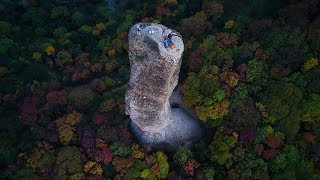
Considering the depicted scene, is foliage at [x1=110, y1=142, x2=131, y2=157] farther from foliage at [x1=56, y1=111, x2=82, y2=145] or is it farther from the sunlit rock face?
foliage at [x1=56, y1=111, x2=82, y2=145]

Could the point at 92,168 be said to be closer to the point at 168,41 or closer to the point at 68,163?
the point at 68,163

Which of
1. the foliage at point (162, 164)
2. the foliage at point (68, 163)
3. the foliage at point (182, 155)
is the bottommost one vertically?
the foliage at point (68, 163)

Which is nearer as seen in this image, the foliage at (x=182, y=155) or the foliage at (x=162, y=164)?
the foliage at (x=162, y=164)

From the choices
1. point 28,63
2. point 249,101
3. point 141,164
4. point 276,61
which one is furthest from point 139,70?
point 28,63

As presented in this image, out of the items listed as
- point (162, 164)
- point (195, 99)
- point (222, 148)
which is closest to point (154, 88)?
point (195, 99)

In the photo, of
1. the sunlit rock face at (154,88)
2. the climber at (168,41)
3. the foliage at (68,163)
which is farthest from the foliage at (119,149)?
the climber at (168,41)

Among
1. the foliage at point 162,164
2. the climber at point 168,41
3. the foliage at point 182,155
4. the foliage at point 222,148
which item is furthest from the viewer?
the foliage at point 182,155

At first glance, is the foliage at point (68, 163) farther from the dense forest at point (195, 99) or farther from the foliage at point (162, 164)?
the foliage at point (162, 164)

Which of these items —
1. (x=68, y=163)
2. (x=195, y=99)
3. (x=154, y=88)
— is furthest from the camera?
(x=195, y=99)
